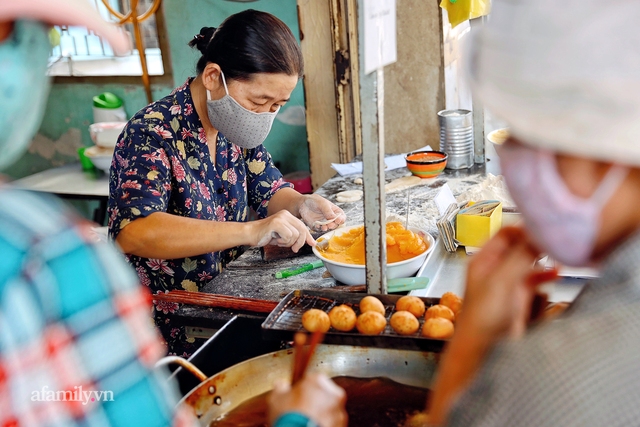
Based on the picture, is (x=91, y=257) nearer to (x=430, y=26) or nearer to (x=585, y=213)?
(x=585, y=213)

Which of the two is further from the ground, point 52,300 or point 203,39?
point 203,39

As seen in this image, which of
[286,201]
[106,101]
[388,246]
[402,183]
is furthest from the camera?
[106,101]

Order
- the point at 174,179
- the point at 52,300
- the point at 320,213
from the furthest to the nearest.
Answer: the point at 320,213
the point at 174,179
the point at 52,300

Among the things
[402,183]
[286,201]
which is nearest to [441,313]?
[286,201]

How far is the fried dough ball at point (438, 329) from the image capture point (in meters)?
1.51

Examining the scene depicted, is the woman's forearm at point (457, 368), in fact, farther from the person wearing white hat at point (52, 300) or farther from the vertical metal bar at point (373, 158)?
the vertical metal bar at point (373, 158)

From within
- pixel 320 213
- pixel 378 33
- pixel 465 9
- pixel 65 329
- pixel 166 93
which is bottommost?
pixel 320 213

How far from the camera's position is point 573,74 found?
2.52 ft

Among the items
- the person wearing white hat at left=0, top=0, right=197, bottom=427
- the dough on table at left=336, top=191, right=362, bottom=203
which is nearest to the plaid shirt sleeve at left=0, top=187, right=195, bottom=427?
the person wearing white hat at left=0, top=0, right=197, bottom=427

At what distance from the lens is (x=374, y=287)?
1853mm

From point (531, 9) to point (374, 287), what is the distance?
1181 mm

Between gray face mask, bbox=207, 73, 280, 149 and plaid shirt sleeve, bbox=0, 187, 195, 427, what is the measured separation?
1829 millimetres

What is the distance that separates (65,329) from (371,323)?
3.21 ft

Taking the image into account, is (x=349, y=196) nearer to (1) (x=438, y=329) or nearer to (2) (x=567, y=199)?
(1) (x=438, y=329)
